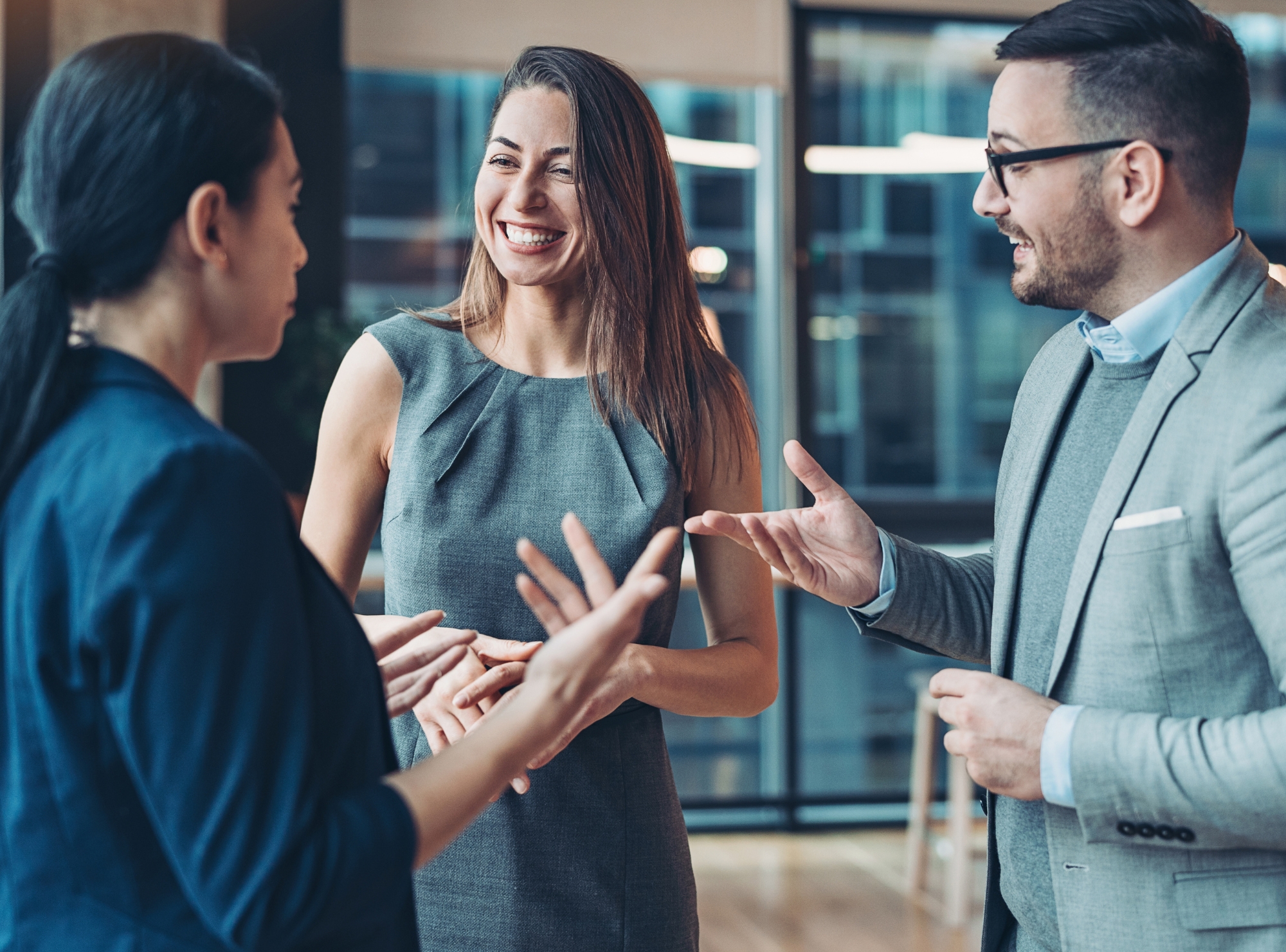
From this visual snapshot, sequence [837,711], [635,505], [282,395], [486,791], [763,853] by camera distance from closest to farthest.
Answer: [486,791] < [635,505] < [282,395] < [763,853] < [837,711]

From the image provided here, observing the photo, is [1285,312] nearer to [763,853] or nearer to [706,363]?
[706,363]

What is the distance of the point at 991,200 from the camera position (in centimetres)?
142

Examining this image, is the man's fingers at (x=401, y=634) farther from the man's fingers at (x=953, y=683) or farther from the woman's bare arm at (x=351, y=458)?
the man's fingers at (x=953, y=683)

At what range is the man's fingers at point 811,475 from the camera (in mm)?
1423

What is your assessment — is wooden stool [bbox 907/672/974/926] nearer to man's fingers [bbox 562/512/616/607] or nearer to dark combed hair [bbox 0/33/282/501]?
man's fingers [bbox 562/512/616/607]

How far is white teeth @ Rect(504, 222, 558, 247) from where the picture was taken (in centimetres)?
152

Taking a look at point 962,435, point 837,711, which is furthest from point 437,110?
point 837,711

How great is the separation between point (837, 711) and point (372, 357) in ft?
12.4

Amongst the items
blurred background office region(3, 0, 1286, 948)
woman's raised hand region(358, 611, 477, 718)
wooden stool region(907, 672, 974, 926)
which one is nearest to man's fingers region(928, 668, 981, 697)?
woman's raised hand region(358, 611, 477, 718)

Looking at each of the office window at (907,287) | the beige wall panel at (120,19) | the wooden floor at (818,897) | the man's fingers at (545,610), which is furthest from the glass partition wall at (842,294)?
the man's fingers at (545,610)

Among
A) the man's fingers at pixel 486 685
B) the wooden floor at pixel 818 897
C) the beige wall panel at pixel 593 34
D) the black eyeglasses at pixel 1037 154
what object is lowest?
the wooden floor at pixel 818 897

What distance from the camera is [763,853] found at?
447cm

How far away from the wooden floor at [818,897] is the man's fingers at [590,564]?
274 centimetres

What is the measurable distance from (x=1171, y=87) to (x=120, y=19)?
3635mm
